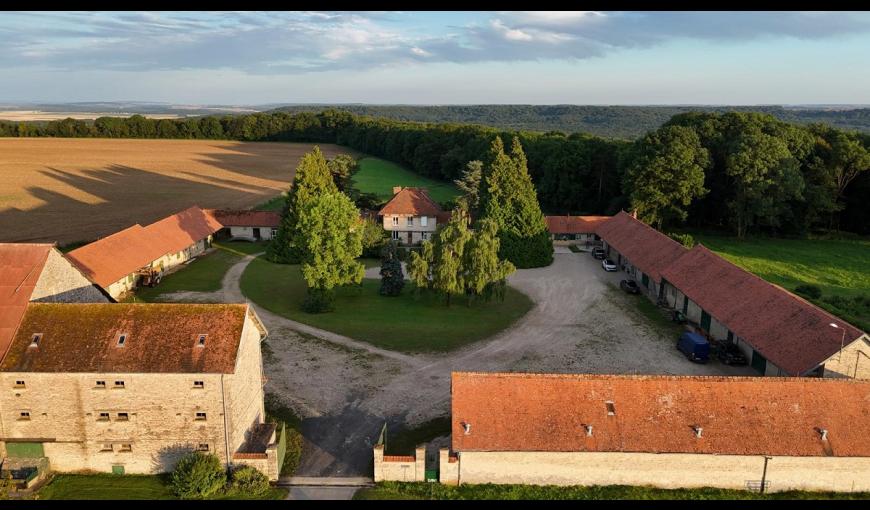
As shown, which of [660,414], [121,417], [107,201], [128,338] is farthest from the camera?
[107,201]

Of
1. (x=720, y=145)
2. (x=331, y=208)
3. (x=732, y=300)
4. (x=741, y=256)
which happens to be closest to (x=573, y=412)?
(x=732, y=300)

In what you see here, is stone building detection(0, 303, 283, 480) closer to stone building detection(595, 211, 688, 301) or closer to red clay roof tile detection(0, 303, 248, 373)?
red clay roof tile detection(0, 303, 248, 373)

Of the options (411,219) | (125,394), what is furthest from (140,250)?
(125,394)

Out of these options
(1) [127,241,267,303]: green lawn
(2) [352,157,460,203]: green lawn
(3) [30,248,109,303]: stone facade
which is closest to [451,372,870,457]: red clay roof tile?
(3) [30,248,109,303]: stone facade

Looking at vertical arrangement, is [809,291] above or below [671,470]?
above

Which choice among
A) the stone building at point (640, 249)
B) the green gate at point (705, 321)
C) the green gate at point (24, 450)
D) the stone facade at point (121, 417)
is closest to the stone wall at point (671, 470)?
the stone facade at point (121, 417)

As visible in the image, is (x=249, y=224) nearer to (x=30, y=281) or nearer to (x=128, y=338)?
(x=30, y=281)

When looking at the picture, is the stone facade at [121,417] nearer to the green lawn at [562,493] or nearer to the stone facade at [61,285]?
the stone facade at [61,285]
